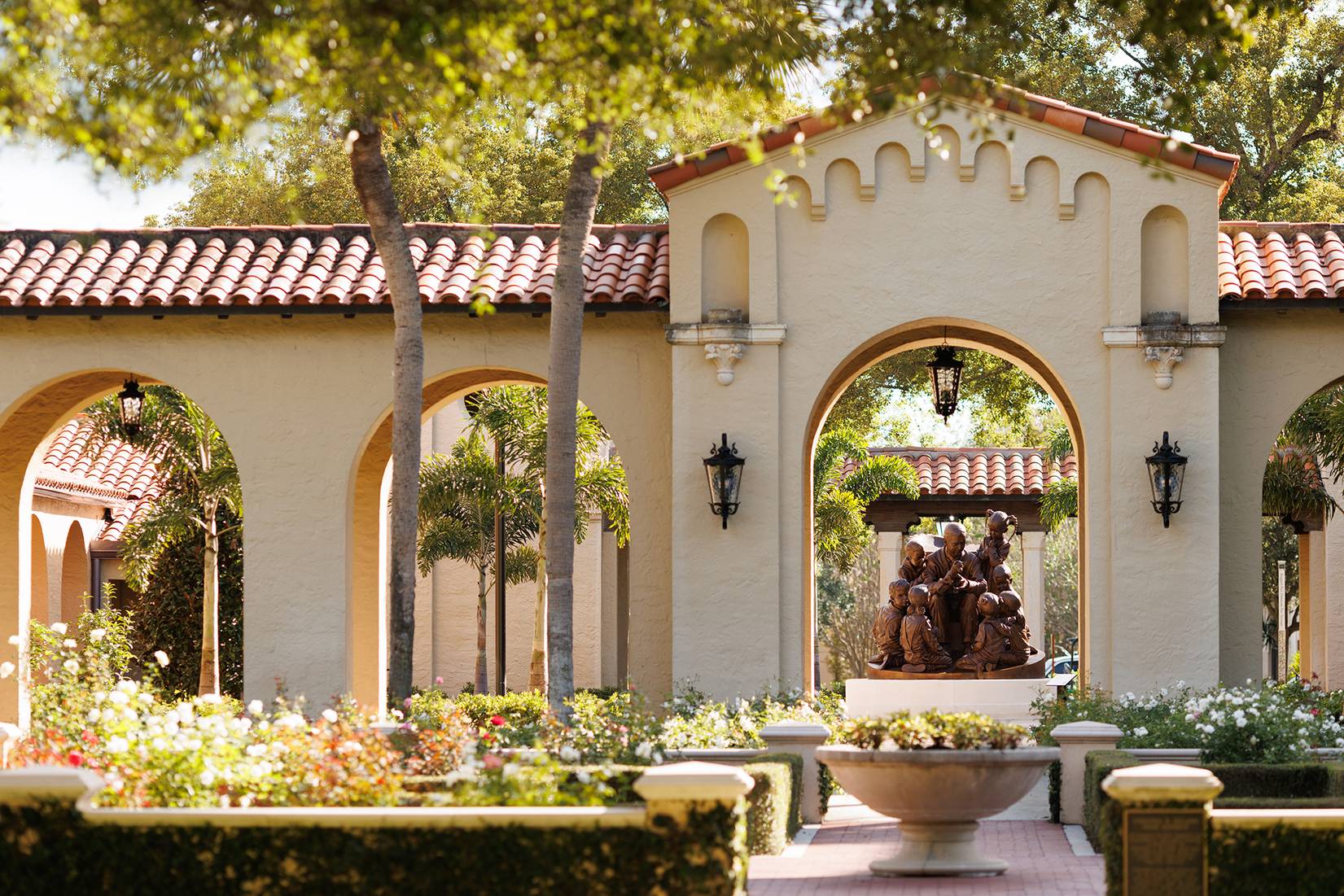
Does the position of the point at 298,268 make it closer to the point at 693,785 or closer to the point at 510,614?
the point at 693,785

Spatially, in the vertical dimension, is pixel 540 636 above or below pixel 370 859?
below

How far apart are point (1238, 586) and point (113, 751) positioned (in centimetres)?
1084

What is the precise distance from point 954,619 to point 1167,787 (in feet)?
36.4

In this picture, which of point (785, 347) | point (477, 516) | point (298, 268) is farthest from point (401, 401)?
point (477, 516)

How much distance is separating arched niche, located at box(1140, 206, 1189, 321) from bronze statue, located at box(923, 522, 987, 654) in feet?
13.5

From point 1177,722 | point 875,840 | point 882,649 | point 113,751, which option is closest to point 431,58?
point 113,751

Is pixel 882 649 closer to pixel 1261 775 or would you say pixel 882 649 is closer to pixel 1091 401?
pixel 1091 401

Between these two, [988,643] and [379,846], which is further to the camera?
[988,643]

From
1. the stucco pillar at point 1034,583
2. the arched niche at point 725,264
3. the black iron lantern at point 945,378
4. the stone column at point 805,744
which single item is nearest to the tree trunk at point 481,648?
the stucco pillar at point 1034,583

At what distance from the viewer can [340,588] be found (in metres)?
16.5

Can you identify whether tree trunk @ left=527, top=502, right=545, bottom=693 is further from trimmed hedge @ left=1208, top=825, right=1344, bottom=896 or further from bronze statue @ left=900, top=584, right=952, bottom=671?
trimmed hedge @ left=1208, top=825, right=1344, bottom=896

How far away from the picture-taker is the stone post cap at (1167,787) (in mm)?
8219

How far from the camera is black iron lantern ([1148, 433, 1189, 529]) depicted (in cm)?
1535

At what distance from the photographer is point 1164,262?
52.2 feet
